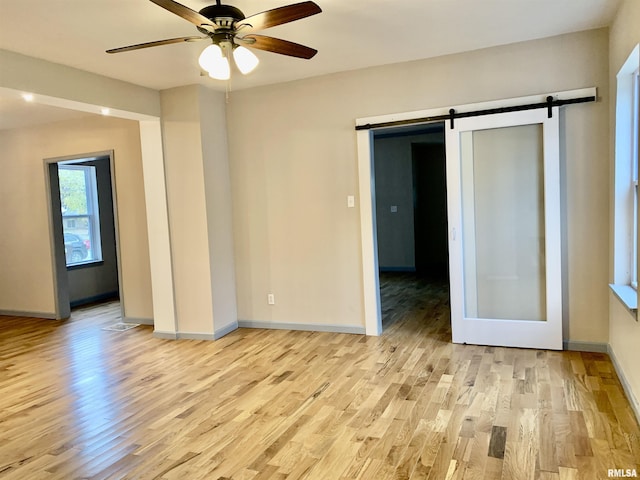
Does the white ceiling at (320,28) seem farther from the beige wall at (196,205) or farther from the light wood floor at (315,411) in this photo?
the light wood floor at (315,411)

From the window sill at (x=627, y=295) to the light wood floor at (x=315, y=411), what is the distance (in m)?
0.59

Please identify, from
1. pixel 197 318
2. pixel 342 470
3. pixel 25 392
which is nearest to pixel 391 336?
pixel 197 318

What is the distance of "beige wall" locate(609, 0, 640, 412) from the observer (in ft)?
8.75

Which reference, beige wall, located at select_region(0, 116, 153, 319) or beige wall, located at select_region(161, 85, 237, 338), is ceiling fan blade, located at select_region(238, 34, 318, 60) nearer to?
beige wall, located at select_region(161, 85, 237, 338)

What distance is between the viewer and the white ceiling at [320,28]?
2.86 metres

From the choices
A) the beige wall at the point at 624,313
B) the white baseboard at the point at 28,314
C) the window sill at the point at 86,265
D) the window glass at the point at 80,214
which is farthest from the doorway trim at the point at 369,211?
the window glass at the point at 80,214

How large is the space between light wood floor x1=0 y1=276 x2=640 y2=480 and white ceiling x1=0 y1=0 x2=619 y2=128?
100 inches

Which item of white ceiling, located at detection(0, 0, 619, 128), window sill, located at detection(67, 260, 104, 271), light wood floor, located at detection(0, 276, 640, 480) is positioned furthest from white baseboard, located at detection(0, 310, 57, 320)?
white ceiling, located at detection(0, 0, 619, 128)

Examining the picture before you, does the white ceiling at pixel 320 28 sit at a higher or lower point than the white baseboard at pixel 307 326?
higher

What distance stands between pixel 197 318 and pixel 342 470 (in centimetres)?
286

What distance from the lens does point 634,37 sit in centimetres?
266

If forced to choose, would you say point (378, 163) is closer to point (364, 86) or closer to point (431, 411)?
point (364, 86)

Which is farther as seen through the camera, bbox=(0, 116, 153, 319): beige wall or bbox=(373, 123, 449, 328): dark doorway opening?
bbox=(373, 123, 449, 328): dark doorway opening

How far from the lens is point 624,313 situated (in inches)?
120
